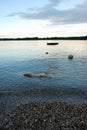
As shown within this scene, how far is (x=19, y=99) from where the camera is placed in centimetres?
2850

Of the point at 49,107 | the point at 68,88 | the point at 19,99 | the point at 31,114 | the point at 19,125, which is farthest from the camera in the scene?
the point at 68,88

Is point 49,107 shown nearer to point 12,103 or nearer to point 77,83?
point 12,103

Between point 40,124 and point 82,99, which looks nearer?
point 40,124

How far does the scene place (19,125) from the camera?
19078 mm

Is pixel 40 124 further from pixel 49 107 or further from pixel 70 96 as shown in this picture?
pixel 70 96

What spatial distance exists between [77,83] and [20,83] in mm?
10036

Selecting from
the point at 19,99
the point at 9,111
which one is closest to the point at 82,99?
the point at 19,99

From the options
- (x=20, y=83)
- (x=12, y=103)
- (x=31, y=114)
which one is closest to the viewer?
(x=31, y=114)

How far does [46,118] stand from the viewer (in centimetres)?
2023

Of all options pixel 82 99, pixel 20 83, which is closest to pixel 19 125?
pixel 82 99

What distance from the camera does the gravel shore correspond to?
738 inches

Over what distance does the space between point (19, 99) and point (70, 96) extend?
696cm

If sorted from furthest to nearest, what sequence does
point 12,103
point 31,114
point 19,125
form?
point 12,103 → point 31,114 → point 19,125

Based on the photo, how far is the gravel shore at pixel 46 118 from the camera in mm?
18734
